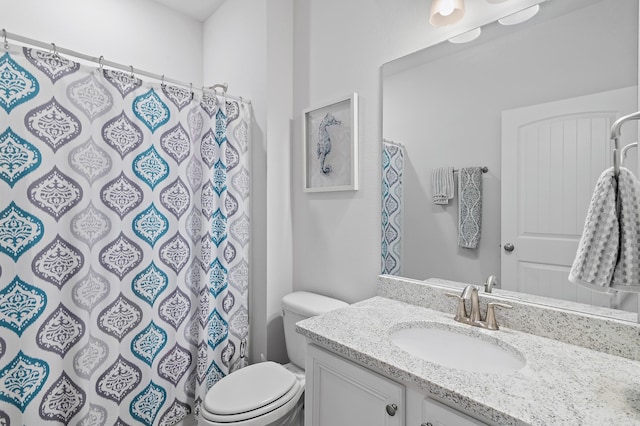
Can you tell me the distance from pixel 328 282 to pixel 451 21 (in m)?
1.35

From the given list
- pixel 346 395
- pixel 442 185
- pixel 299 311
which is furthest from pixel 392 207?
pixel 346 395

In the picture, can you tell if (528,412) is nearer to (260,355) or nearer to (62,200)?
(260,355)

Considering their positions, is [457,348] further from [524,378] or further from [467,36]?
[467,36]

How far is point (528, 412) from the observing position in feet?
2.14

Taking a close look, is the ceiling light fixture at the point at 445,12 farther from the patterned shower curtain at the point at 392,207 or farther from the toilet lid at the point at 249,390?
the toilet lid at the point at 249,390

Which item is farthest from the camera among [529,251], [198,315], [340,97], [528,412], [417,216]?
[198,315]

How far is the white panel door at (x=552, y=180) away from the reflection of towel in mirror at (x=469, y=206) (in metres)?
0.09

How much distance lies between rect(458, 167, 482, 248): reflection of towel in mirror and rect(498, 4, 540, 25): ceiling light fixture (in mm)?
519

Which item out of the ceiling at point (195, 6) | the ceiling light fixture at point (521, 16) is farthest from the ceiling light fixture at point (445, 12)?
the ceiling at point (195, 6)

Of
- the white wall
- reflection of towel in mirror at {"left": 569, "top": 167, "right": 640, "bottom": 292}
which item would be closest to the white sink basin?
reflection of towel in mirror at {"left": 569, "top": 167, "right": 640, "bottom": 292}

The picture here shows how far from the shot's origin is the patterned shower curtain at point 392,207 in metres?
1.46

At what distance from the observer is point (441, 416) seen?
0.78 m

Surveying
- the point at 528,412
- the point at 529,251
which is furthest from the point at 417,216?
the point at 528,412

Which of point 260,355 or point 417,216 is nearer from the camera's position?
point 417,216
